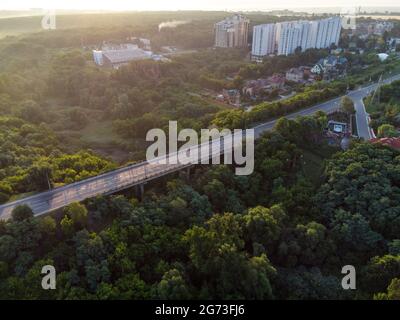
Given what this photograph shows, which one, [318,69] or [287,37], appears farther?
[287,37]

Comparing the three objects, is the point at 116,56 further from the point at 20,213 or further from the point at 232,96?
the point at 20,213

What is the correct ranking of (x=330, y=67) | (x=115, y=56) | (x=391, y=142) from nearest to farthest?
1. (x=391, y=142)
2. (x=115, y=56)
3. (x=330, y=67)

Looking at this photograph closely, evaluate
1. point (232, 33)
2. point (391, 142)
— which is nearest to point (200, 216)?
point (391, 142)

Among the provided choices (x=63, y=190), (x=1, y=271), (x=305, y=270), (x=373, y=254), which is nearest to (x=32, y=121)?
(x=63, y=190)

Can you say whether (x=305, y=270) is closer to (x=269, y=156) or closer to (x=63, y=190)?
(x=269, y=156)

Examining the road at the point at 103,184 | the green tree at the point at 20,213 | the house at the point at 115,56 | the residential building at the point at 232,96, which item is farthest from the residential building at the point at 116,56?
the green tree at the point at 20,213

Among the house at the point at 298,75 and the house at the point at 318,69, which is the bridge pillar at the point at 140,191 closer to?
the house at the point at 298,75
